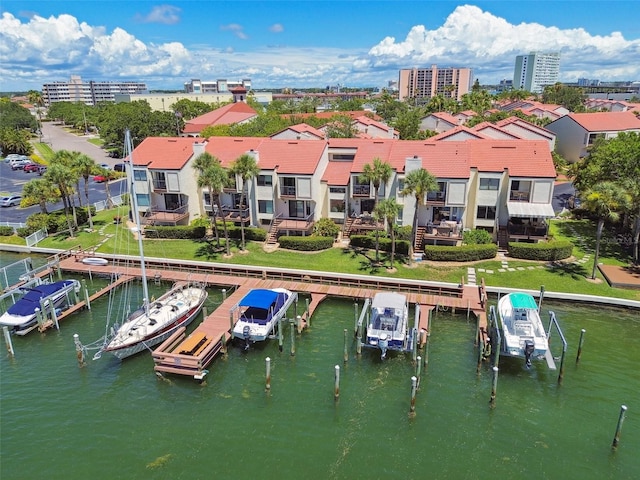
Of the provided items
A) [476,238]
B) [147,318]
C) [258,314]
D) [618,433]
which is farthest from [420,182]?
[147,318]

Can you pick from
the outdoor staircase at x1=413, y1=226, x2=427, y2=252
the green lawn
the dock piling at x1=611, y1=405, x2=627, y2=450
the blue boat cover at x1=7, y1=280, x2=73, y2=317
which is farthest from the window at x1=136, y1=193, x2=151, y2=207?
the dock piling at x1=611, y1=405, x2=627, y2=450

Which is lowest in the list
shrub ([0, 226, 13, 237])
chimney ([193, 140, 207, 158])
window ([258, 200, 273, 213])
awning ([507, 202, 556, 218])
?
shrub ([0, 226, 13, 237])

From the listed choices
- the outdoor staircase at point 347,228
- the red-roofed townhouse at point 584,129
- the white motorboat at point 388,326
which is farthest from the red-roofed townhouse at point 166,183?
the red-roofed townhouse at point 584,129

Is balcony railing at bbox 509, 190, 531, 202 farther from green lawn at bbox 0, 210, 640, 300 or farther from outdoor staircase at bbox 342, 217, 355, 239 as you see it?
outdoor staircase at bbox 342, 217, 355, 239

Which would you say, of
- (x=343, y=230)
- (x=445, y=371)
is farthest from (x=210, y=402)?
(x=343, y=230)

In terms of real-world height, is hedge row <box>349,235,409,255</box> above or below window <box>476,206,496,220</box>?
below

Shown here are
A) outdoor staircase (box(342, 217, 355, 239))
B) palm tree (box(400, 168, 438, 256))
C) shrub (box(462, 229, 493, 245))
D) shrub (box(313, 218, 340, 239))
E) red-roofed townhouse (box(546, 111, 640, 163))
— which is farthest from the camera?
red-roofed townhouse (box(546, 111, 640, 163))
